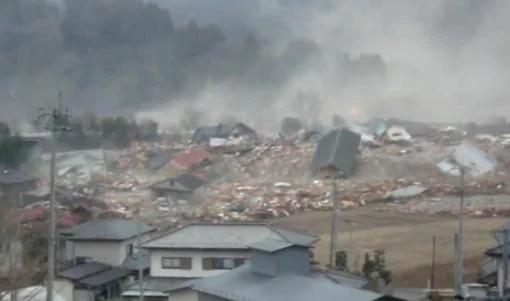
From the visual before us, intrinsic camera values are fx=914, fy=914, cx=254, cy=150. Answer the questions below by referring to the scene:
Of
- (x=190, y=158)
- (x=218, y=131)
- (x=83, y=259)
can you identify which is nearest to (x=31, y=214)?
(x=83, y=259)

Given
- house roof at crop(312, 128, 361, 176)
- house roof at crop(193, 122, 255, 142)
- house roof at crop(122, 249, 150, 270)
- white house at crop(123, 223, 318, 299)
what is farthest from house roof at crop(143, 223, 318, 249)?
house roof at crop(193, 122, 255, 142)

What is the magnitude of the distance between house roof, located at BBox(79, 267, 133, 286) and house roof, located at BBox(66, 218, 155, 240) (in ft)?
1.29

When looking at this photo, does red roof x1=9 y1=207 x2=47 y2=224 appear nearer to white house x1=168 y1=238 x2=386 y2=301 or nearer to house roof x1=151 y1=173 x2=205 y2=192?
house roof x1=151 y1=173 x2=205 y2=192

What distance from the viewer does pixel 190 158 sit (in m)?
18.1

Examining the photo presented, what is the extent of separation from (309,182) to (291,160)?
206cm

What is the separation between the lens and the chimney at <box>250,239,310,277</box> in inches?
234

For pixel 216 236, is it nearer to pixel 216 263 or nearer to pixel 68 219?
pixel 216 263

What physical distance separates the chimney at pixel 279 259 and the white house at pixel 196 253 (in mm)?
1389

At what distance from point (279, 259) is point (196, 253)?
1.88 metres

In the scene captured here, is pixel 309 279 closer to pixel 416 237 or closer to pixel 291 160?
pixel 416 237

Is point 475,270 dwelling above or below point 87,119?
below

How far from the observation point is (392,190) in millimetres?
14227

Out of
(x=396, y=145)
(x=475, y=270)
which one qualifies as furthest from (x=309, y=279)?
(x=396, y=145)

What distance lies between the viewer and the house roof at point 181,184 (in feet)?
46.6
